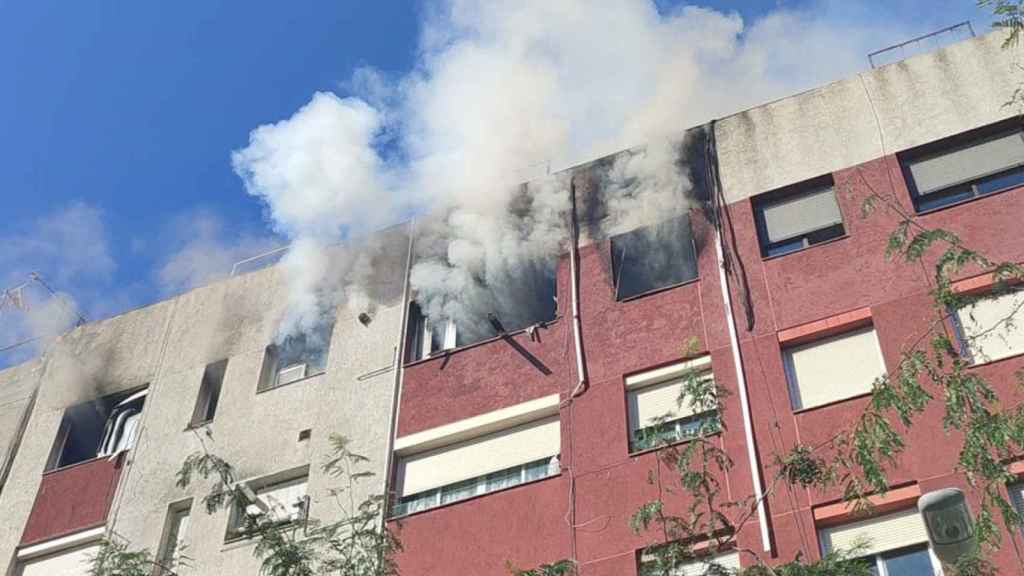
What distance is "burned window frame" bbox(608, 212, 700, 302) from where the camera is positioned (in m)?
17.1

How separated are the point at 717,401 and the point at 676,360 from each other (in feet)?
6.36

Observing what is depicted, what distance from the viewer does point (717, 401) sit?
14.2 metres

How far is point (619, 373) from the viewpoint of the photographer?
53.6 ft

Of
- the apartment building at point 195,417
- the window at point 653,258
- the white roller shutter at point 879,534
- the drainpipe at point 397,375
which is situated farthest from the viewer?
the apartment building at point 195,417

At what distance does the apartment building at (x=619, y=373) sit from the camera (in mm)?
14727

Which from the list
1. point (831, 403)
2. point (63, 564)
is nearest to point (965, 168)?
point (831, 403)

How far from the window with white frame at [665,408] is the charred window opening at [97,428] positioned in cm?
824

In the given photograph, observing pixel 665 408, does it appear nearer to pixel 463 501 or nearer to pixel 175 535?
pixel 463 501

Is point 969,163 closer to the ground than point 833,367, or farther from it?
farther from it

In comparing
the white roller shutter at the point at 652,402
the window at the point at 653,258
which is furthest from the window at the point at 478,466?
the window at the point at 653,258

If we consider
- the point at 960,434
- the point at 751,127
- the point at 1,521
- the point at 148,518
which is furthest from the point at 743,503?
the point at 1,521

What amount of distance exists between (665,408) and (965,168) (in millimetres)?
4823

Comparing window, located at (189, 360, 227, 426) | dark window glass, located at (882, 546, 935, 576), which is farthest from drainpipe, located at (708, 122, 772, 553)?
window, located at (189, 360, 227, 426)

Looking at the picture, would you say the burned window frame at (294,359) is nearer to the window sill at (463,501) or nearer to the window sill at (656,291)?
the window sill at (463,501)
